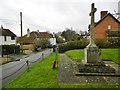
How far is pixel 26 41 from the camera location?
59.6 metres

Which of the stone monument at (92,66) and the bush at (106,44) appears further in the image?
the bush at (106,44)

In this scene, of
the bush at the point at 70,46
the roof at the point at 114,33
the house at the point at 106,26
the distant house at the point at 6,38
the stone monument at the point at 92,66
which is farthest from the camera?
the distant house at the point at 6,38

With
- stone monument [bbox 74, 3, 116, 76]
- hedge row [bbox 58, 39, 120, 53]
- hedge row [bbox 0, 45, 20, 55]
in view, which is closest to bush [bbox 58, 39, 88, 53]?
hedge row [bbox 58, 39, 120, 53]

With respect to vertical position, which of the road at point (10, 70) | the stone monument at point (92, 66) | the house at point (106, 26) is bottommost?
the road at point (10, 70)

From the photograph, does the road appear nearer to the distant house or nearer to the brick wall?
the brick wall

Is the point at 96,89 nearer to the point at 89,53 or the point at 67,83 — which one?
the point at 67,83

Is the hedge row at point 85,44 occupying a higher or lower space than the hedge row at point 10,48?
higher

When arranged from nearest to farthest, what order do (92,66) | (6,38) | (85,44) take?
(92,66) < (85,44) < (6,38)

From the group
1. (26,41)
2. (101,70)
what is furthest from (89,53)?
(26,41)

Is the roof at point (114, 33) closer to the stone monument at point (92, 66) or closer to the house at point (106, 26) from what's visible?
the house at point (106, 26)

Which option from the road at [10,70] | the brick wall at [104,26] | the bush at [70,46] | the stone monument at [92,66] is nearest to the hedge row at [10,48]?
the bush at [70,46]

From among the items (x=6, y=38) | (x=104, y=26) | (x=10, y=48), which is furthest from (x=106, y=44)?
(x=6, y=38)

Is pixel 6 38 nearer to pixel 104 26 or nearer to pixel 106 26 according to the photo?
pixel 104 26

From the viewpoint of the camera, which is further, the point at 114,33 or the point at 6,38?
the point at 6,38
